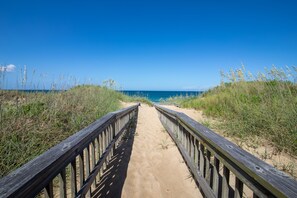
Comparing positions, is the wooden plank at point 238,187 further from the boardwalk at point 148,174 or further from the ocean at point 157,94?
the ocean at point 157,94

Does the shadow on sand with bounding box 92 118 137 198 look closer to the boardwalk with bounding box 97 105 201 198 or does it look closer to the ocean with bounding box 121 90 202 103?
the boardwalk with bounding box 97 105 201 198

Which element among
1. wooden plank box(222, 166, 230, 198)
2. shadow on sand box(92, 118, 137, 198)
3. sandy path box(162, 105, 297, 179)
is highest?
wooden plank box(222, 166, 230, 198)

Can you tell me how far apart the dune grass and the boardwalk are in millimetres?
1151

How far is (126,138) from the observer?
590 cm

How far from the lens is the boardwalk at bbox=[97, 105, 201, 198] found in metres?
2.88

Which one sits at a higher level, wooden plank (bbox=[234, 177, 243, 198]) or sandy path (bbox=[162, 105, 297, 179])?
wooden plank (bbox=[234, 177, 243, 198])

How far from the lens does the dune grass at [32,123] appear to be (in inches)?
106

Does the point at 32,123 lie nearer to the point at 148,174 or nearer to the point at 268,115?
the point at 148,174

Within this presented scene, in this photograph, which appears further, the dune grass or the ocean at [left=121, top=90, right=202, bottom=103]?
the ocean at [left=121, top=90, right=202, bottom=103]

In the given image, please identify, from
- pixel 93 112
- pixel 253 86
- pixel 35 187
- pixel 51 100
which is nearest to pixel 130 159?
pixel 93 112

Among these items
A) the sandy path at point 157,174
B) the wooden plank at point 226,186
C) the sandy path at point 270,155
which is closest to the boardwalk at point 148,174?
the sandy path at point 157,174

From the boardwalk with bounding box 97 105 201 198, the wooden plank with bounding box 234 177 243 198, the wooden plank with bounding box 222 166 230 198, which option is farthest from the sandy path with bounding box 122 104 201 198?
the wooden plank with bounding box 234 177 243 198

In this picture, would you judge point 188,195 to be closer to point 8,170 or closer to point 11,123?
point 8,170

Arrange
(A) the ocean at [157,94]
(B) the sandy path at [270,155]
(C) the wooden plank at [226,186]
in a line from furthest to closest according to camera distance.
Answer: (A) the ocean at [157,94]
(B) the sandy path at [270,155]
(C) the wooden plank at [226,186]
